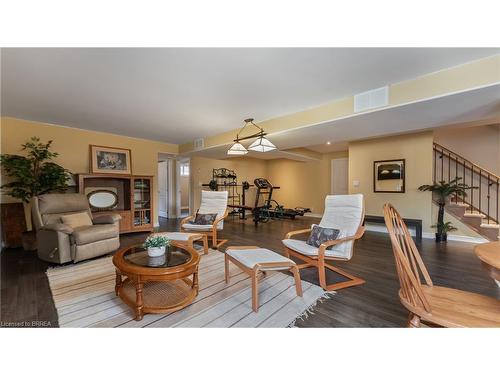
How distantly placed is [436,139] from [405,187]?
1829mm

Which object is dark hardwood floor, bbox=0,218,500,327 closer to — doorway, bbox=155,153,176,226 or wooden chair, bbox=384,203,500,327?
wooden chair, bbox=384,203,500,327

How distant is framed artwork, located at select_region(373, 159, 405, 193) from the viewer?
4727 mm

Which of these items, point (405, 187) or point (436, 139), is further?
point (436, 139)

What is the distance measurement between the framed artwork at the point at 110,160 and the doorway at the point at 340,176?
6234 millimetres

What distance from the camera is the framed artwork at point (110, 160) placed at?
454cm

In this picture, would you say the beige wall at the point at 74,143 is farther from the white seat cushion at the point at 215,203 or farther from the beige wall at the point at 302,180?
the beige wall at the point at 302,180

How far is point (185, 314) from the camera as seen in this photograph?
1.69 m

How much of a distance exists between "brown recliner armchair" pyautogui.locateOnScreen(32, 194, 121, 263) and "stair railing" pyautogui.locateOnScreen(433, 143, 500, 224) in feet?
22.2
